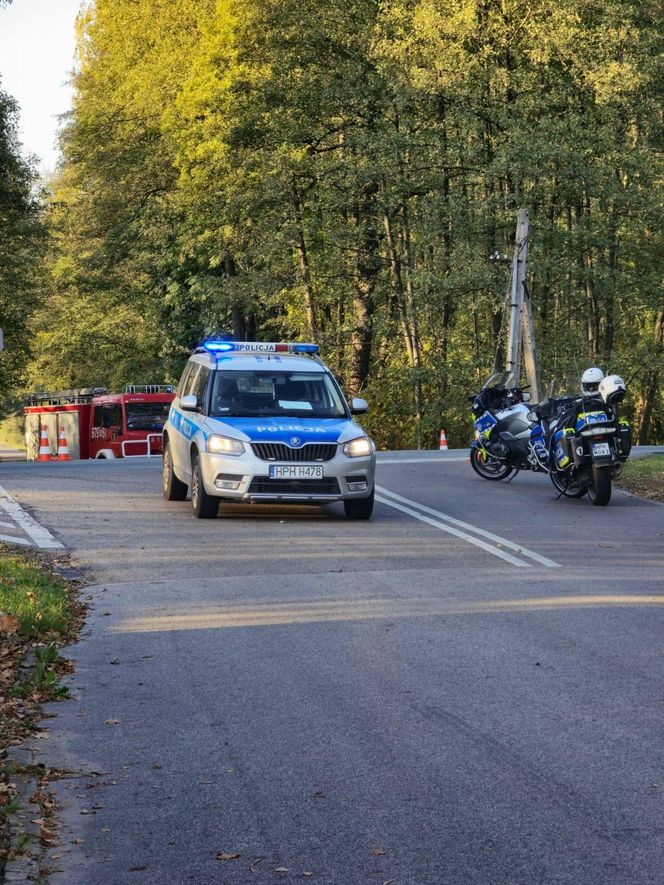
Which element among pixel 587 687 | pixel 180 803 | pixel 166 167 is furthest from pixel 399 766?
pixel 166 167

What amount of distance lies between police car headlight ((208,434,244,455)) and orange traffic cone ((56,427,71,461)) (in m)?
29.6

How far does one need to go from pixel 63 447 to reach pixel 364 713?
3952 cm

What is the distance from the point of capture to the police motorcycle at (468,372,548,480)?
20.6 m

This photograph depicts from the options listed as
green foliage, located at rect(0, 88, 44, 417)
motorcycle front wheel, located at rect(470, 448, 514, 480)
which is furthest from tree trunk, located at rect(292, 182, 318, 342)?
motorcycle front wheel, located at rect(470, 448, 514, 480)

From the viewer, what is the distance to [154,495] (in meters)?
19.4

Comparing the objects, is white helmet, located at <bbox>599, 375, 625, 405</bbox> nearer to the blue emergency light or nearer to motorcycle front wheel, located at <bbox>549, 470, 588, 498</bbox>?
motorcycle front wheel, located at <bbox>549, 470, 588, 498</bbox>

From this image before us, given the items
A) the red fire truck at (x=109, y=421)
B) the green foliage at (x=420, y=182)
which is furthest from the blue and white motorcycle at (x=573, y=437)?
the red fire truck at (x=109, y=421)

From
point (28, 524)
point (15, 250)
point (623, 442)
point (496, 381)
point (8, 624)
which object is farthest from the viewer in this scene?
point (15, 250)

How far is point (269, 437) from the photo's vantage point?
1596cm

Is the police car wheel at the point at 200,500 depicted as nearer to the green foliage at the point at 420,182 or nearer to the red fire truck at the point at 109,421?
the red fire truck at the point at 109,421

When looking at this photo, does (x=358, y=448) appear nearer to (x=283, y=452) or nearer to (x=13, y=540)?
(x=283, y=452)

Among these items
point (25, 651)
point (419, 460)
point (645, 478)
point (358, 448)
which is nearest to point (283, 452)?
point (358, 448)

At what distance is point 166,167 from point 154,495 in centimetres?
3539

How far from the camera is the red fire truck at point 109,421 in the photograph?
40.9 m
